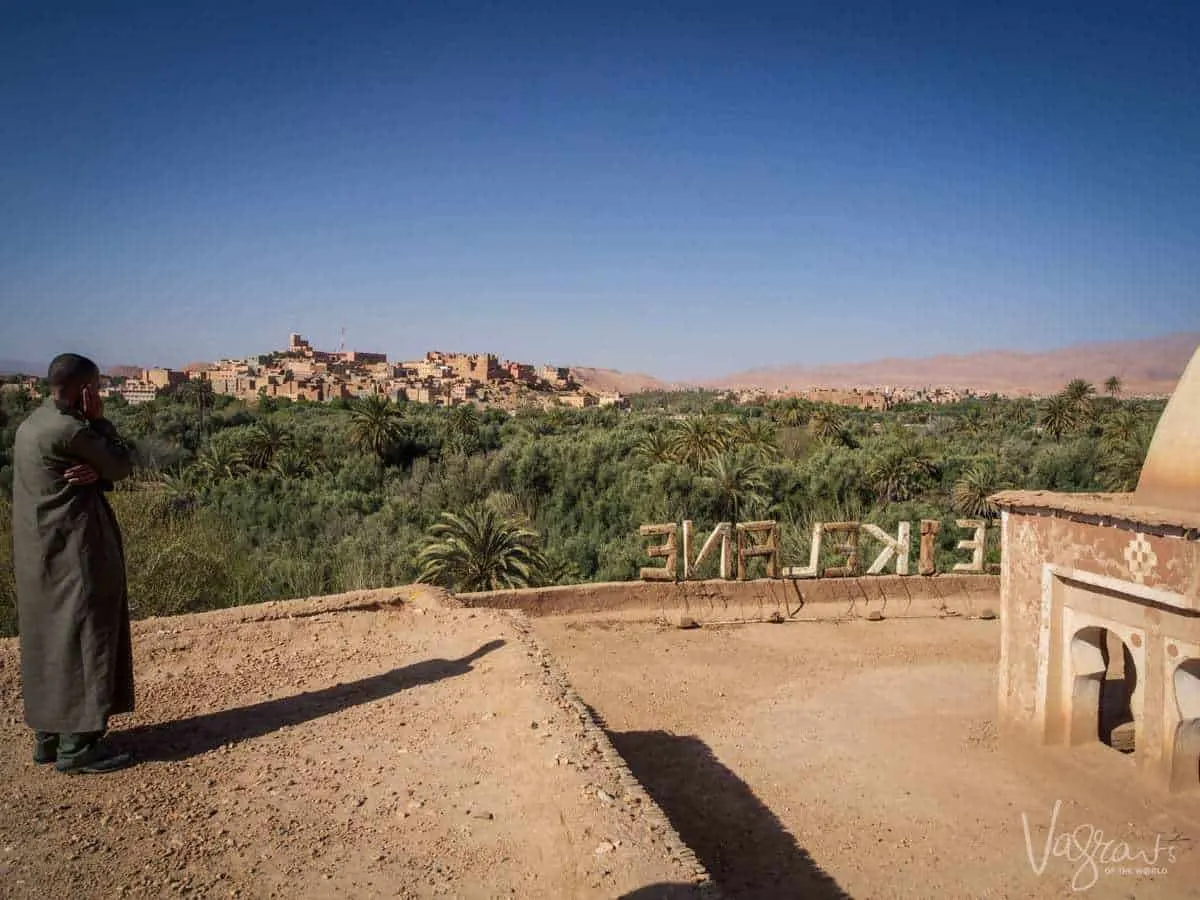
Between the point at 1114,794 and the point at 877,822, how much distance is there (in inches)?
78.5

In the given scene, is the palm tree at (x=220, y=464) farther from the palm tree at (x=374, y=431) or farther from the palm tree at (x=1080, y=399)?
the palm tree at (x=1080, y=399)

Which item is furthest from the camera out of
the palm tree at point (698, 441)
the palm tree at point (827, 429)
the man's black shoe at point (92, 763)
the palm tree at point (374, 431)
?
the palm tree at point (827, 429)

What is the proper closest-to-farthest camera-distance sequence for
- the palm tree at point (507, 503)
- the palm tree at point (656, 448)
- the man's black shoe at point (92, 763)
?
1. the man's black shoe at point (92, 763)
2. the palm tree at point (507, 503)
3. the palm tree at point (656, 448)

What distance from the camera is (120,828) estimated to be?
388 cm

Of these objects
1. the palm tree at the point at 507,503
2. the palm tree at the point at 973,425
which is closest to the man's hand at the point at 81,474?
the palm tree at the point at 507,503

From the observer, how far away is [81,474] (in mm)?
4543

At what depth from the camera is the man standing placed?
4.45 metres

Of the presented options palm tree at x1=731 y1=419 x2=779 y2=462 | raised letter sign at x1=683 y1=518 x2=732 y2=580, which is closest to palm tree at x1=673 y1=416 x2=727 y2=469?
palm tree at x1=731 y1=419 x2=779 y2=462

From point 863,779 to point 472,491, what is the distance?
71.2 feet

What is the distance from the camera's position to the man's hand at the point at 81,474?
4512mm

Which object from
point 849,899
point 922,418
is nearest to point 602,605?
point 849,899

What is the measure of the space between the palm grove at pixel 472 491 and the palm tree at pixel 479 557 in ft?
0.11

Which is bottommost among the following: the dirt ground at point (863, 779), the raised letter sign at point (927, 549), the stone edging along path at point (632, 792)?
the dirt ground at point (863, 779)

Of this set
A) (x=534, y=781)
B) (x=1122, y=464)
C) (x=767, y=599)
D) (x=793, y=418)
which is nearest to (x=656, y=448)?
(x=1122, y=464)
